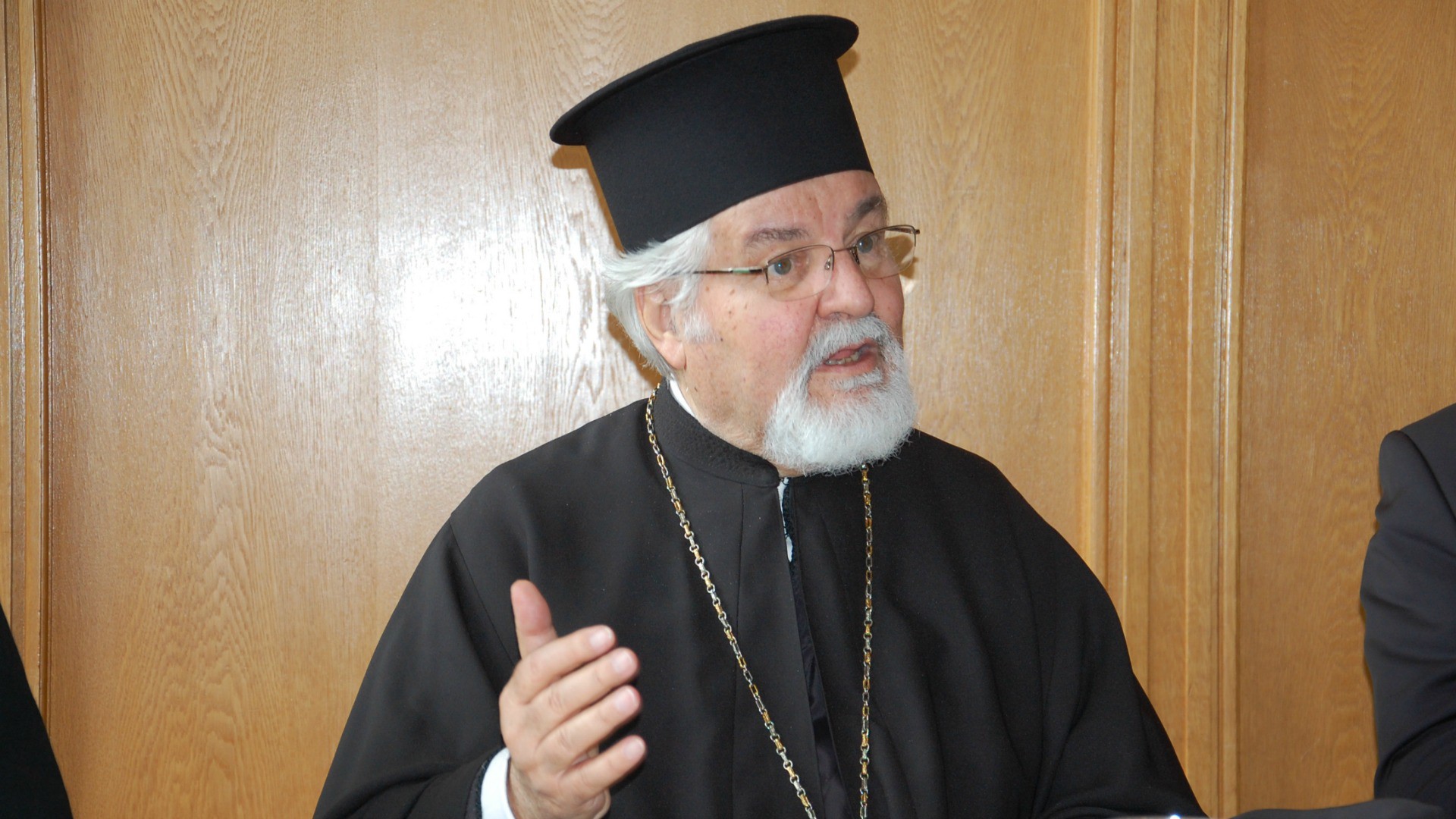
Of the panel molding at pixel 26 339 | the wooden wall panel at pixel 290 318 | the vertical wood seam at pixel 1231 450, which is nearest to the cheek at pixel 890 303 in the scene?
the wooden wall panel at pixel 290 318

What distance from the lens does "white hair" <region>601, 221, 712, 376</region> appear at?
6.33ft

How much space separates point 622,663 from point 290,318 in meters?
1.43

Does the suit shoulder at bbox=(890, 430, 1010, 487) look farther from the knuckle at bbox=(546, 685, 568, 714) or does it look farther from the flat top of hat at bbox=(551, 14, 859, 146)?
the knuckle at bbox=(546, 685, 568, 714)

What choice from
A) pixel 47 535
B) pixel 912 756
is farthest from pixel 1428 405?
pixel 47 535

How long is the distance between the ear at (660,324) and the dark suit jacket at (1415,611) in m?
1.30

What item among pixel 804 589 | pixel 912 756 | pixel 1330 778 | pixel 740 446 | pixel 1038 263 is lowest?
pixel 1330 778

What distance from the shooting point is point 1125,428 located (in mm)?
2625

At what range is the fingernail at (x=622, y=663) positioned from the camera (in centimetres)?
132

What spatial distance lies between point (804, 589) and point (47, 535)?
1559 millimetres

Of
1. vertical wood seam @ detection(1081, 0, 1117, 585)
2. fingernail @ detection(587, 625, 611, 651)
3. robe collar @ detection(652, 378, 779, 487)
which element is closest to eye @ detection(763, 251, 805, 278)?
robe collar @ detection(652, 378, 779, 487)

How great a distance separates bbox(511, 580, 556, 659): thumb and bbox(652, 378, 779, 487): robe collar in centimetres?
63

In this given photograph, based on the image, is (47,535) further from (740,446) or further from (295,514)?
(740,446)

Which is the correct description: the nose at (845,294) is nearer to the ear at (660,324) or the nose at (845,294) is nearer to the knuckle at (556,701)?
the ear at (660,324)

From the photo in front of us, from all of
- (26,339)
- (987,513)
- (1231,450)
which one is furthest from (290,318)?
(1231,450)
